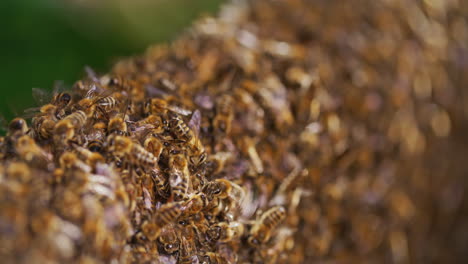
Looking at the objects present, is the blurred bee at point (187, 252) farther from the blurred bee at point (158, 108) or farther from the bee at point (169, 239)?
the blurred bee at point (158, 108)

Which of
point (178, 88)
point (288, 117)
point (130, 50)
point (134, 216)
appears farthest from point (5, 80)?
point (134, 216)

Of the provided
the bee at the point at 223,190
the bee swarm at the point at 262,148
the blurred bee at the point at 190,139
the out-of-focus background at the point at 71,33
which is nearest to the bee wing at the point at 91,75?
the bee swarm at the point at 262,148

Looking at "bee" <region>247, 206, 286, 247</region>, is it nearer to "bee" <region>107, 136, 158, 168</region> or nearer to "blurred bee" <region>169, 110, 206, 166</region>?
"blurred bee" <region>169, 110, 206, 166</region>

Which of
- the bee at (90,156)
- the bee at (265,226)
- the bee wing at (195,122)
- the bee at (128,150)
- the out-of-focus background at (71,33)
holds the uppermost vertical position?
the bee at (90,156)

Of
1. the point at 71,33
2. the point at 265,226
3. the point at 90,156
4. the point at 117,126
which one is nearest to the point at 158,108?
the point at 117,126

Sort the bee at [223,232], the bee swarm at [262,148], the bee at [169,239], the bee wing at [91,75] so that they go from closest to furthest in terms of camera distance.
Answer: the bee swarm at [262,148] < the bee at [169,239] < the bee at [223,232] < the bee wing at [91,75]

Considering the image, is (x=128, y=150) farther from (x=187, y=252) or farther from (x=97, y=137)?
(x=187, y=252)
